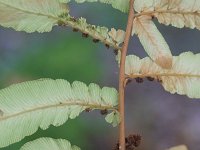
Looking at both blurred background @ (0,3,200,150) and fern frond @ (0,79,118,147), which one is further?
blurred background @ (0,3,200,150)

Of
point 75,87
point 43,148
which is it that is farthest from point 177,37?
point 43,148

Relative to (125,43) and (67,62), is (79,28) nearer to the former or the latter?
(125,43)

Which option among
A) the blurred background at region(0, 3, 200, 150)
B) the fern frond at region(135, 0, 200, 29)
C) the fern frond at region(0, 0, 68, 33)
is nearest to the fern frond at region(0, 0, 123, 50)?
the fern frond at region(0, 0, 68, 33)

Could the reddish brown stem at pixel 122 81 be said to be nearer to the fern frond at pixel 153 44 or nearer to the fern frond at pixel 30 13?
the fern frond at pixel 153 44

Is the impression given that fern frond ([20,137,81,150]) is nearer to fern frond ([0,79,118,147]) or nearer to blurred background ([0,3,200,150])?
fern frond ([0,79,118,147])

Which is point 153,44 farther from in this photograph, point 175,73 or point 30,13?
point 30,13

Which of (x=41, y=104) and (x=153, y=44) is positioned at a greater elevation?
(x=153, y=44)

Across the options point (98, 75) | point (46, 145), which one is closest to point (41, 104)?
point (46, 145)
